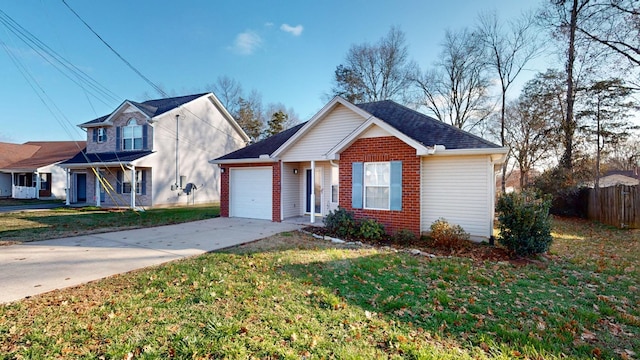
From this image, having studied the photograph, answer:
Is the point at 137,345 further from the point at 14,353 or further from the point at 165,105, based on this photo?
the point at 165,105

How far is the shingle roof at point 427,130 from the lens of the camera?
9008 millimetres

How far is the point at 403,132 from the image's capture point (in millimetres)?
9906

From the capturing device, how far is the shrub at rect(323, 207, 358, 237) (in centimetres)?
951

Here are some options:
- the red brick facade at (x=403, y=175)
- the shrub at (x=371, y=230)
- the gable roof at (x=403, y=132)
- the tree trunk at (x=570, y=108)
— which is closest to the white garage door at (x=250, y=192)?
the gable roof at (x=403, y=132)

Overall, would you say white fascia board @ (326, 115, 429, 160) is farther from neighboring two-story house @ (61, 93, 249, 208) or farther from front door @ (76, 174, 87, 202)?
front door @ (76, 174, 87, 202)

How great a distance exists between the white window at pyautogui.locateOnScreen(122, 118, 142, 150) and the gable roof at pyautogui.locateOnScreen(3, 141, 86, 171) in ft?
21.6

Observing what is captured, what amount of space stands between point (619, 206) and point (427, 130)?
9.57 metres

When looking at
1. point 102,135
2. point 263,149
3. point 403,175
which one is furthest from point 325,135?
point 102,135

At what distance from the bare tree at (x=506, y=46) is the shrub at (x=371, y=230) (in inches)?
739

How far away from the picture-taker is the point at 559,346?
3320 mm

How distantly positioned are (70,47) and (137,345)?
15.8 metres

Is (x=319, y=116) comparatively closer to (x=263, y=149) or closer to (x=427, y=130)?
(x=263, y=149)

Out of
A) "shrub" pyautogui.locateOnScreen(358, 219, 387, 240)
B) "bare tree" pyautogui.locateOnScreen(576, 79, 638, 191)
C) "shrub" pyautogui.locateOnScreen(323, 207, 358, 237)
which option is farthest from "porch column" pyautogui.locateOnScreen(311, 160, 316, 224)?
"bare tree" pyautogui.locateOnScreen(576, 79, 638, 191)

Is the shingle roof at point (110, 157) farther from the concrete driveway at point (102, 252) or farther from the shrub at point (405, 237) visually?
the shrub at point (405, 237)
